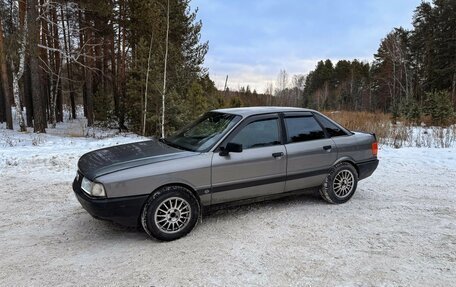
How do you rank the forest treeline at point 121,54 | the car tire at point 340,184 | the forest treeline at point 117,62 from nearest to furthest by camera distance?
the car tire at point 340,184, the forest treeline at point 121,54, the forest treeline at point 117,62

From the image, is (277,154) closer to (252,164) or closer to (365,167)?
(252,164)

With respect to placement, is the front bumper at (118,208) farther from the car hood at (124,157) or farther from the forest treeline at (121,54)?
the forest treeline at (121,54)

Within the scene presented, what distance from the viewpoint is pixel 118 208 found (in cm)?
379

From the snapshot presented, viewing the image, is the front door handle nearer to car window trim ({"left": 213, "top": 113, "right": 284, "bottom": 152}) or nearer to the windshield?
car window trim ({"left": 213, "top": 113, "right": 284, "bottom": 152})

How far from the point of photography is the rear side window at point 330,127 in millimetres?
5383

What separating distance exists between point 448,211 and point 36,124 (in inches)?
625

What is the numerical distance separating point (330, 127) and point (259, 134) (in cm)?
141

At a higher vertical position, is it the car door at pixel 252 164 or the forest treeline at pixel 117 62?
the forest treeline at pixel 117 62

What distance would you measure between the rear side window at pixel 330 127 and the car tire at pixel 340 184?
0.50m

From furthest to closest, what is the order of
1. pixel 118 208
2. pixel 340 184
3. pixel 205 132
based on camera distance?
pixel 340 184 → pixel 205 132 → pixel 118 208

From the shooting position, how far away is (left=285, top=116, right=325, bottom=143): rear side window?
5.00 m

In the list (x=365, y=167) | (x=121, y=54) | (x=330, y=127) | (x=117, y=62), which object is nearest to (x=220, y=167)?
(x=330, y=127)

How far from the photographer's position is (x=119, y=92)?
20516 mm

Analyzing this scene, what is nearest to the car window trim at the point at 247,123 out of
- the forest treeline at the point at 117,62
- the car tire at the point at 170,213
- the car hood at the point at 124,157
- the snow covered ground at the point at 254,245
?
the car hood at the point at 124,157
